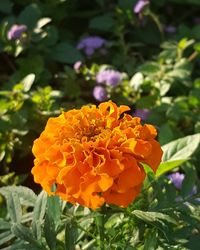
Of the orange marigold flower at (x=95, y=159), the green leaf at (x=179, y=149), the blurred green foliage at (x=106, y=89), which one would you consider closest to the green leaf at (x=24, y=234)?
the blurred green foliage at (x=106, y=89)

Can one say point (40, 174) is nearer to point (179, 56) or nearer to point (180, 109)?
point (180, 109)

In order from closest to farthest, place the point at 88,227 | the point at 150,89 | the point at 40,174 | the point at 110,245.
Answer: the point at 40,174, the point at 110,245, the point at 88,227, the point at 150,89

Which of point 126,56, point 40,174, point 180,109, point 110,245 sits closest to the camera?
point 40,174

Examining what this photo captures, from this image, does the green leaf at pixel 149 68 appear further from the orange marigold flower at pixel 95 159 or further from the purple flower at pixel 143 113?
the orange marigold flower at pixel 95 159

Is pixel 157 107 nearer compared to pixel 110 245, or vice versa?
pixel 110 245

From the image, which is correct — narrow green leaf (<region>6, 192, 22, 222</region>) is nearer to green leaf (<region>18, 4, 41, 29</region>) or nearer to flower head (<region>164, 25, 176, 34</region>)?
green leaf (<region>18, 4, 41, 29</region>)

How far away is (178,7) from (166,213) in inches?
63.6

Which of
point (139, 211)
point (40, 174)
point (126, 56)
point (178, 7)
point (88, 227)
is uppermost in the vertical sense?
point (40, 174)

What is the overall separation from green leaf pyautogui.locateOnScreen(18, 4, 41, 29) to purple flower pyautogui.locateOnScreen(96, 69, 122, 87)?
0.33 m

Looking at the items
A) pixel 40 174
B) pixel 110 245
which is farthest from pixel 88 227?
pixel 40 174

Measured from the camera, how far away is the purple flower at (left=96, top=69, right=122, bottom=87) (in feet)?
7.11

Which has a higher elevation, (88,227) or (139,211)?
(139,211)

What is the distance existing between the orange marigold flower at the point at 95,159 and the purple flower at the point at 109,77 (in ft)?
2.97

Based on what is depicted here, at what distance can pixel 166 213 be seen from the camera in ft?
4.59
